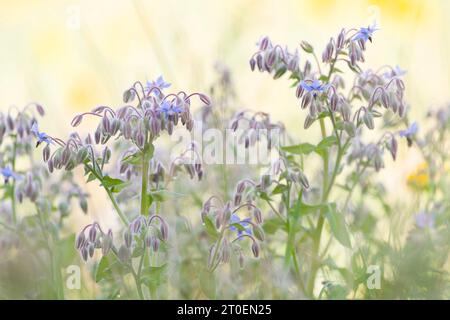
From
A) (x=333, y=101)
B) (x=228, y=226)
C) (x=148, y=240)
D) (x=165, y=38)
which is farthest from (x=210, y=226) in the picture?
(x=165, y=38)

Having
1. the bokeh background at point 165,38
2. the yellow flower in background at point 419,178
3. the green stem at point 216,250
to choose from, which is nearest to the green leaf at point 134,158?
the green stem at point 216,250

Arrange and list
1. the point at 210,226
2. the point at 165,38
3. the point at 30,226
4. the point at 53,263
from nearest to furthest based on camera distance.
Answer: the point at 210,226, the point at 53,263, the point at 30,226, the point at 165,38

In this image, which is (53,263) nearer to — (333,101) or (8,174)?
(8,174)

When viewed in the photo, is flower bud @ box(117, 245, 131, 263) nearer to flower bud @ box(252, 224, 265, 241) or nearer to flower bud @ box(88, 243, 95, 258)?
flower bud @ box(88, 243, 95, 258)

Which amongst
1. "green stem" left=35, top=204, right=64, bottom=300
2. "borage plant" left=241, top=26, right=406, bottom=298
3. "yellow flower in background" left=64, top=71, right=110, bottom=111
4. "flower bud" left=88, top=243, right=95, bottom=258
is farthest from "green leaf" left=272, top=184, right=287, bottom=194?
"yellow flower in background" left=64, top=71, right=110, bottom=111

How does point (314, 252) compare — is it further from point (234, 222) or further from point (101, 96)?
point (101, 96)

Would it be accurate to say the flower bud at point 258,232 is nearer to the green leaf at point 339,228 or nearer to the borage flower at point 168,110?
the green leaf at point 339,228
